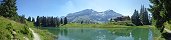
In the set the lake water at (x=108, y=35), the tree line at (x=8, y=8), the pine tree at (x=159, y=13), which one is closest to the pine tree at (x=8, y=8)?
the tree line at (x=8, y=8)

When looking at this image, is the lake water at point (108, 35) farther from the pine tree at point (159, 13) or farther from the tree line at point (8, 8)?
the tree line at point (8, 8)

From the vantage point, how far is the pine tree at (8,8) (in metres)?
84.8

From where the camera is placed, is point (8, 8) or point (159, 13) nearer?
point (159, 13)

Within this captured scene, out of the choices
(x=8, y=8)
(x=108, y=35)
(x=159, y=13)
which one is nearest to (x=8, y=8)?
(x=8, y=8)

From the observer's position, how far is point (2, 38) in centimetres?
2180

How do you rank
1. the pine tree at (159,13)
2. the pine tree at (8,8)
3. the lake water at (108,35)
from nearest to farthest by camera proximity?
the pine tree at (159,13), the lake water at (108,35), the pine tree at (8,8)

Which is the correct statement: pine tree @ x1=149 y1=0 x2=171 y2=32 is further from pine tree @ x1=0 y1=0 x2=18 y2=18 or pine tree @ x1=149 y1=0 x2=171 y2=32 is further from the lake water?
pine tree @ x1=0 y1=0 x2=18 y2=18

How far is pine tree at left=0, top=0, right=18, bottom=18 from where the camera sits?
84812mm

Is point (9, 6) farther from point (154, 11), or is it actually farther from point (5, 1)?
point (154, 11)

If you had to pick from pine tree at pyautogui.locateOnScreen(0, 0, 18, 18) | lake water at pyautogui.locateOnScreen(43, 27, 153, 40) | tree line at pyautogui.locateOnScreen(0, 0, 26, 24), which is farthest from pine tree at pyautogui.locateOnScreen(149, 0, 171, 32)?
pine tree at pyautogui.locateOnScreen(0, 0, 18, 18)

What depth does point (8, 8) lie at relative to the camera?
86.1m

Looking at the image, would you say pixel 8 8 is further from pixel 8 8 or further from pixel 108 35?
pixel 108 35

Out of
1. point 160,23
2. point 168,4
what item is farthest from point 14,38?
point 160,23

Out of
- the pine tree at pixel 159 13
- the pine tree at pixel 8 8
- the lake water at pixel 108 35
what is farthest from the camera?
the pine tree at pixel 8 8
